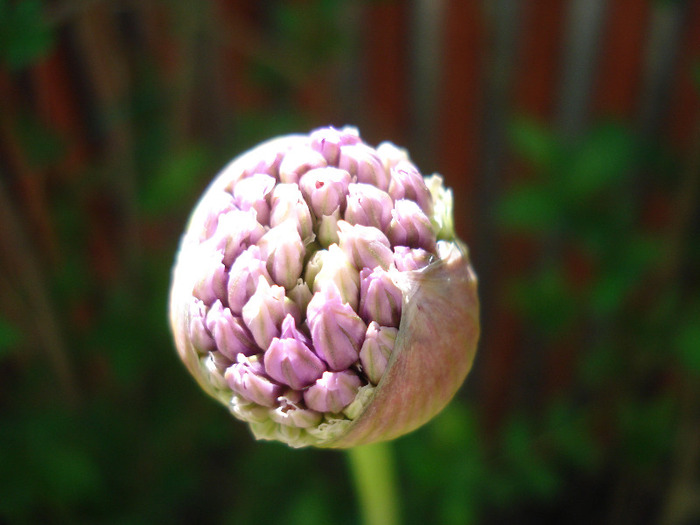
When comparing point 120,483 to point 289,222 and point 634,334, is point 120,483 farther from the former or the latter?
point 634,334

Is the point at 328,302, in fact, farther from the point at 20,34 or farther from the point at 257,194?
the point at 20,34

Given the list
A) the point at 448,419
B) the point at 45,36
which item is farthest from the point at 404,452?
the point at 45,36

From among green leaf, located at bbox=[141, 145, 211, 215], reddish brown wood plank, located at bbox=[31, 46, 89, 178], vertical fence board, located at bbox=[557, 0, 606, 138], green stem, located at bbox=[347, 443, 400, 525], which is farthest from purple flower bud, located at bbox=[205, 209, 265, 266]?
vertical fence board, located at bbox=[557, 0, 606, 138]

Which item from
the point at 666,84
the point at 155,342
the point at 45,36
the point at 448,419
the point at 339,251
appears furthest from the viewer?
the point at 666,84

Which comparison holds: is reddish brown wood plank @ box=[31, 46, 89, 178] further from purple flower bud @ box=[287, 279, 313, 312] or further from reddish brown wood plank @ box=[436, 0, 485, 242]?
purple flower bud @ box=[287, 279, 313, 312]

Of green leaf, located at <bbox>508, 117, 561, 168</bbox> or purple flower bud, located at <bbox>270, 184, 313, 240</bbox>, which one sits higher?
green leaf, located at <bbox>508, 117, 561, 168</bbox>

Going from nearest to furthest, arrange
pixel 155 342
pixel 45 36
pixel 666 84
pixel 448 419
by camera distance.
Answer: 1. pixel 45 36
2. pixel 448 419
3. pixel 155 342
4. pixel 666 84

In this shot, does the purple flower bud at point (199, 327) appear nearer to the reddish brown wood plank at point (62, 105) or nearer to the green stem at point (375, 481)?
the green stem at point (375, 481)
